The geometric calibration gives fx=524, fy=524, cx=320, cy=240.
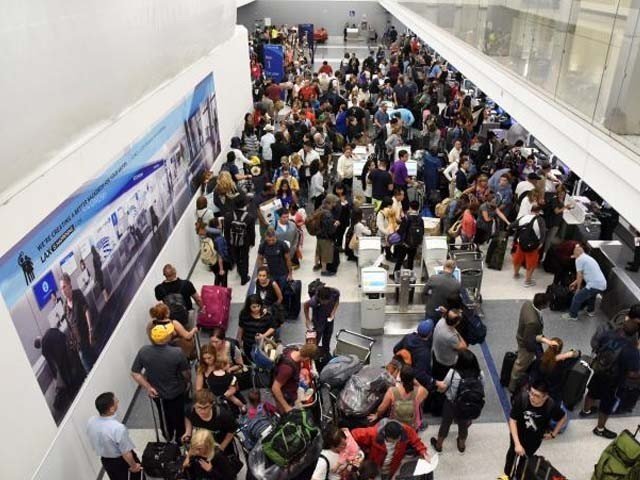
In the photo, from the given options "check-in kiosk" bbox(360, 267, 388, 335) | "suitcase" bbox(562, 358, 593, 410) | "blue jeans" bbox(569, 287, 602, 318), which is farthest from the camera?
"blue jeans" bbox(569, 287, 602, 318)

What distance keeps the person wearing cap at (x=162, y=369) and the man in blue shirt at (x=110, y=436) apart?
62cm

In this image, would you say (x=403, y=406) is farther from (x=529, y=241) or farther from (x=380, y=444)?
(x=529, y=241)

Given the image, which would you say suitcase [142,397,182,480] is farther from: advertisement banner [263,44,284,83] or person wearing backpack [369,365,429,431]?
advertisement banner [263,44,284,83]

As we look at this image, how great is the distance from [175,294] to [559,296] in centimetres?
538

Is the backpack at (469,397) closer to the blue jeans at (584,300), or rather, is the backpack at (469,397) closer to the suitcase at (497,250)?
the blue jeans at (584,300)

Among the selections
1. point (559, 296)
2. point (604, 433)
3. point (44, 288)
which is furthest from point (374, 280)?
point (44, 288)

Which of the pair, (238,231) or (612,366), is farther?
(238,231)

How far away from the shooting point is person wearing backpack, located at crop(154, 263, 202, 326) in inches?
237

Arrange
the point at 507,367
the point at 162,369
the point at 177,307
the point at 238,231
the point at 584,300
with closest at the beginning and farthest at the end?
1. the point at 162,369
2. the point at 177,307
3. the point at 507,367
4. the point at 584,300
5. the point at 238,231

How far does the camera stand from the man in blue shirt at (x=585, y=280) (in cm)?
706

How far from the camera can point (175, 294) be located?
625cm

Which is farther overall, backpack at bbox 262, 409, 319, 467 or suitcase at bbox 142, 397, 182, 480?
Result: suitcase at bbox 142, 397, 182, 480

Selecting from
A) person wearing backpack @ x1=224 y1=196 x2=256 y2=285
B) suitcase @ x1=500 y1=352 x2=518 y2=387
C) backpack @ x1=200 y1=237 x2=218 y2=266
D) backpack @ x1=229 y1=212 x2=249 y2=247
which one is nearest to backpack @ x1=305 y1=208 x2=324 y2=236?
person wearing backpack @ x1=224 y1=196 x2=256 y2=285

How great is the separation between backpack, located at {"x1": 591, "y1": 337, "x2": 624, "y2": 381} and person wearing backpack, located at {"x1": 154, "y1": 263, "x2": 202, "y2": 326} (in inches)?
177
